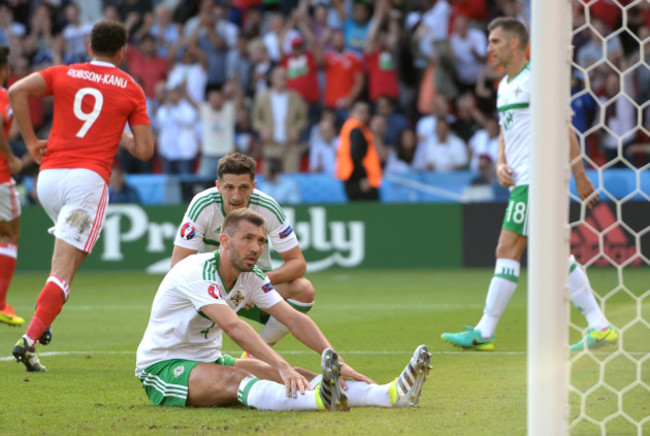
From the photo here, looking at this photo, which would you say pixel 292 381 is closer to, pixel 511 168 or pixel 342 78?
pixel 511 168

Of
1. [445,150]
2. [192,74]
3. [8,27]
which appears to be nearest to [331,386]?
[445,150]

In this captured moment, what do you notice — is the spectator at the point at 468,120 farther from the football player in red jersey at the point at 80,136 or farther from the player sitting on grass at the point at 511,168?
the football player in red jersey at the point at 80,136

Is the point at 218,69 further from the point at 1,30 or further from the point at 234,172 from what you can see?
the point at 234,172

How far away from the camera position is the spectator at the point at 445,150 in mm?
Answer: 14430

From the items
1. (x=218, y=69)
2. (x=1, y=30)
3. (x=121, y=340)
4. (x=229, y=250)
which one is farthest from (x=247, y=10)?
(x=229, y=250)

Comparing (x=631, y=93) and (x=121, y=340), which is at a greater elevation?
(x=631, y=93)

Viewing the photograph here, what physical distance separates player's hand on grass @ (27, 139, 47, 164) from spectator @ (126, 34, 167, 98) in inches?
384

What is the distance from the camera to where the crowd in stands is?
574 inches

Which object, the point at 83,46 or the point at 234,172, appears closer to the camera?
the point at 234,172

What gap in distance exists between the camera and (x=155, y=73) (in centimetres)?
1616

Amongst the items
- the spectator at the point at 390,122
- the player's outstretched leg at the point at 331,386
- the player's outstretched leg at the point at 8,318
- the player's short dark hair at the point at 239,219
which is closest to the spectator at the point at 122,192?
the spectator at the point at 390,122

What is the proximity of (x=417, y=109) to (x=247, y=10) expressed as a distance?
11.5 ft

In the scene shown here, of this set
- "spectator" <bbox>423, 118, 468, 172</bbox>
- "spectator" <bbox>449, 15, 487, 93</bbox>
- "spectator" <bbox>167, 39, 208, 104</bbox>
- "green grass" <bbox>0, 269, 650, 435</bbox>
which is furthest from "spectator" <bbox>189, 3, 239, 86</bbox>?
"green grass" <bbox>0, 269, 650, 435</bbox>

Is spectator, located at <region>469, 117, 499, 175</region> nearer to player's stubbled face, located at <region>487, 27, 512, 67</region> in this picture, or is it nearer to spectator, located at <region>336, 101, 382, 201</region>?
spectator, located at <region>336, 101, 382, 201</region>
